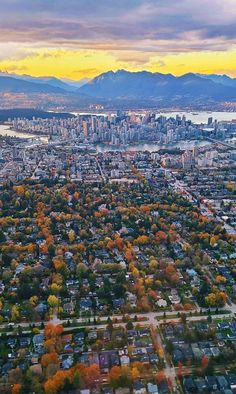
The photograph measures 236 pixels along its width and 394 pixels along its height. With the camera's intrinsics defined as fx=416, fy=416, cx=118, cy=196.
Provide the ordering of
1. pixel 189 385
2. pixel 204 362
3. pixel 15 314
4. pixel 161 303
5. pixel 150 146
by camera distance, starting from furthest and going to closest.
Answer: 1. pixel 150 146
2. pixel 161 303
3. pixel 15 314
4. pixel 204 362
5. pixel 189 385

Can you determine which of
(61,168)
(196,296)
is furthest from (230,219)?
(61,168)

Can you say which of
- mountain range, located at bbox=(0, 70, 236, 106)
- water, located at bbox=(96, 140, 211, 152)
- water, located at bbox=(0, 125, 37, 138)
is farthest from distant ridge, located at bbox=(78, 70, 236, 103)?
water, located at bbox=(96, 140, 211, 152)

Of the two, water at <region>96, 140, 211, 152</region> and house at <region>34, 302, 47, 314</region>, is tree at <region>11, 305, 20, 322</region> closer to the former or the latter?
house at <region>34, 302, 47, 314</region>

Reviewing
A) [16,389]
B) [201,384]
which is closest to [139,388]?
[201,384]

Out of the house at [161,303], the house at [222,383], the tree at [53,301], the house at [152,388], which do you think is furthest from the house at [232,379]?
the tree at [53,301]

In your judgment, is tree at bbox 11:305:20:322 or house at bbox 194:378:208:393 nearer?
house at bbox 194:378:208:393

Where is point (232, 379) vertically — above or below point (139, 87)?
below

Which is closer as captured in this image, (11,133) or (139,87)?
(11,133)

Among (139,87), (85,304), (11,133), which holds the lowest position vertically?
(11,133)

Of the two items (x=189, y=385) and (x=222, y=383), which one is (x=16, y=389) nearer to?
(x=189, y=385)

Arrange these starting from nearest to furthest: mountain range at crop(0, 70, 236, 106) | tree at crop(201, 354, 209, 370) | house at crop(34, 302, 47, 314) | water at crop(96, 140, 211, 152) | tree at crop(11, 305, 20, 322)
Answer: tree at crop(201, 354, 209, 370) < tree at crop(11, 305, 20, 322) < house at crop(34, 302, 47, 314) < water at crop(96, 140, 211, 152) < mountain range at crop(0, 70, 236, 106)

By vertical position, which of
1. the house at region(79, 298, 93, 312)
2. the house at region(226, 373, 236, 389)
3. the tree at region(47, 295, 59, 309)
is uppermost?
the tree at region(47, 295, 59, 309)
